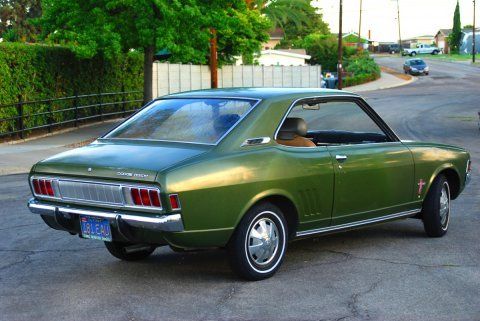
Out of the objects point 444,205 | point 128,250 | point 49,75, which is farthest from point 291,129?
point 49,75

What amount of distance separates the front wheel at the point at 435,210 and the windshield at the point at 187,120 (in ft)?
8.10

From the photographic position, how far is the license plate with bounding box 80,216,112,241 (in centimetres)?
611

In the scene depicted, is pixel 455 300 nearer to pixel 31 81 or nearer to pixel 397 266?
pixel 397 266

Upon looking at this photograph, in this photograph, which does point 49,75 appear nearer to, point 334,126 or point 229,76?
point 334,126

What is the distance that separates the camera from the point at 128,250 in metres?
7.20

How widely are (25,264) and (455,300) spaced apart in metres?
3.76

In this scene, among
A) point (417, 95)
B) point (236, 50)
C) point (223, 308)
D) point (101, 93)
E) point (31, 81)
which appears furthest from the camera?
point (417, 95)

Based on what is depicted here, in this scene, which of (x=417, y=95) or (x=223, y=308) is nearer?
(x=223, y=308)

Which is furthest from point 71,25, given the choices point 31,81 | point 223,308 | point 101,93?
point 223,308

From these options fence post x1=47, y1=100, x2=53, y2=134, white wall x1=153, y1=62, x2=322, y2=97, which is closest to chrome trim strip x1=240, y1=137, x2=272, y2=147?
fence post x1=47, y1=100, x2=53, y2=134

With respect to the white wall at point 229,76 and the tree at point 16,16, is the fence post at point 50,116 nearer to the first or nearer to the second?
the white wall at point 229,76

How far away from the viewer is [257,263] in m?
6.41

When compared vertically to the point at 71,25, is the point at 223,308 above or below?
below

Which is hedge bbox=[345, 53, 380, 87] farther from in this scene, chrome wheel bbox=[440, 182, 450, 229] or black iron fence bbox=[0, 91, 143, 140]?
chrome wheel bbox=[440, 182, 450, 229]
